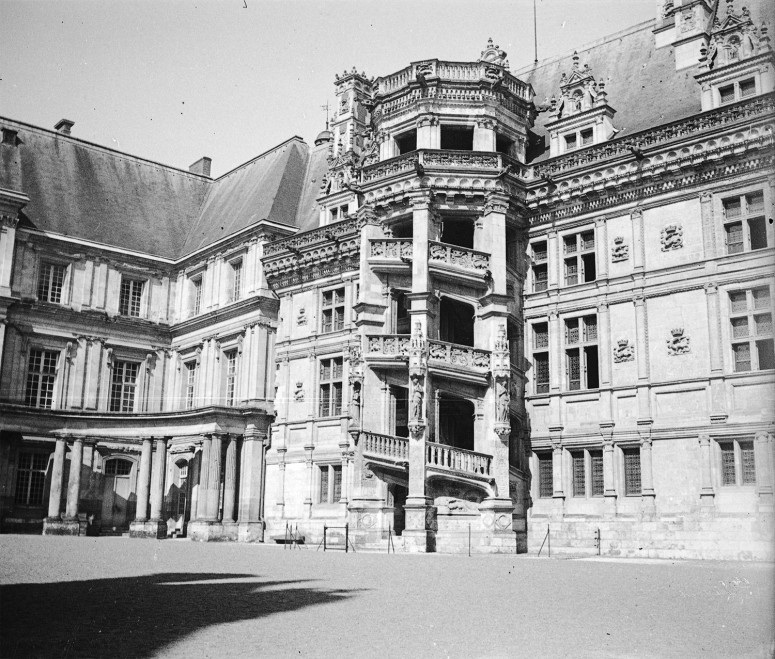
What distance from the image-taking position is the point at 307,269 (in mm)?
34500

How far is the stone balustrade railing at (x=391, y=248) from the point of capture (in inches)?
1110

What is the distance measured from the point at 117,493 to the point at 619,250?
2636 cm

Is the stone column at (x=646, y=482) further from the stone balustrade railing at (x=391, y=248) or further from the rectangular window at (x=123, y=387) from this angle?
the rectangular window at (x=123, y=387)

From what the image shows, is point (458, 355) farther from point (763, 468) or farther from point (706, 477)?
point (763, 468)

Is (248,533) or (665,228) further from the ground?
(665,228)

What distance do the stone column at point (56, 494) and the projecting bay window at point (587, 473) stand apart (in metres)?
22.1

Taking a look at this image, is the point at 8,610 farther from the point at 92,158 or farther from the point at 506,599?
the point at 92,158

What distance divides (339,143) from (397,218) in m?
10.0

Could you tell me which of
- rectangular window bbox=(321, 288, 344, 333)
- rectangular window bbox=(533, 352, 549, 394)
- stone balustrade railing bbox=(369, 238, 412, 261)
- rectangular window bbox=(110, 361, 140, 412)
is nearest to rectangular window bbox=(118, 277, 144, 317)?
rectangular window bbox=(110, 361, 140, 412)

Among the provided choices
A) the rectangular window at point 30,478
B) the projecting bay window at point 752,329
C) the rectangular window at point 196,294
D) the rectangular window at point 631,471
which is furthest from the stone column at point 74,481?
the projecting bay window at point 752,329

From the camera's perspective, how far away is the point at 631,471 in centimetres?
2500

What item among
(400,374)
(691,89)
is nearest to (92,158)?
(400,374)

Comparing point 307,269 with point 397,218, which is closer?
point 397,218

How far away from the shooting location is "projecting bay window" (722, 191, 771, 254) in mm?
23641
